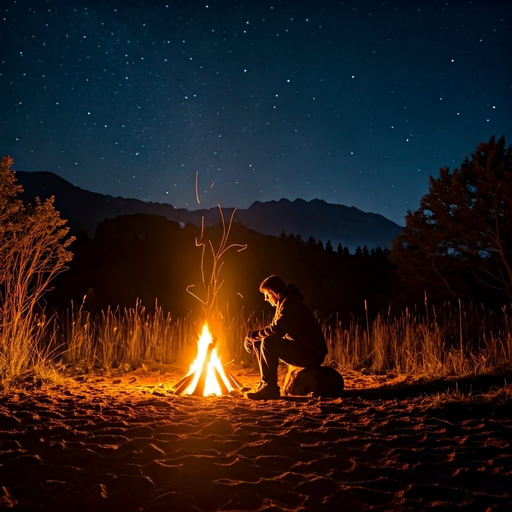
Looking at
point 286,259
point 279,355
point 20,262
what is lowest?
point 279,355

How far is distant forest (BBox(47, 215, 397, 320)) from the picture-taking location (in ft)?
84.3

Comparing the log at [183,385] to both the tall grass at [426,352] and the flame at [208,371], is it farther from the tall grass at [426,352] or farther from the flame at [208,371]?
the tall grass at [426,352]

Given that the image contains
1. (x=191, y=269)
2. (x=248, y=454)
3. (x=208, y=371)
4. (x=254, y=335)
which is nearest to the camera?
(x=248, y=454)

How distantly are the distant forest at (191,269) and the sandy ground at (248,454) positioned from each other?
18572 millimetres

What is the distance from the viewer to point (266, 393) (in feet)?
14.1

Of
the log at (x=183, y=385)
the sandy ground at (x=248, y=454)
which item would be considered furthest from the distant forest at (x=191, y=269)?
the sandy ground at (x=248, y=454)

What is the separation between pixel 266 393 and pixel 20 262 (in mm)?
3357

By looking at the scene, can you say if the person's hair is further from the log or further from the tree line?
the tree line

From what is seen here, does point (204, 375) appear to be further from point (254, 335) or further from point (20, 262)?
point (20, 262)

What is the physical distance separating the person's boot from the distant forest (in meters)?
18.0

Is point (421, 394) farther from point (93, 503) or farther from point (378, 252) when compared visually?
point (378, 252)

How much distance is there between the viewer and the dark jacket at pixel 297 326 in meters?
4.37

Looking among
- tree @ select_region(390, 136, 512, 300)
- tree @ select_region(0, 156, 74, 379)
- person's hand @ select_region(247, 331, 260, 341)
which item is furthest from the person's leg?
tree @ select_region(390, 136, 512, 300)

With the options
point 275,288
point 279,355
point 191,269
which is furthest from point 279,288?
point 191,269
